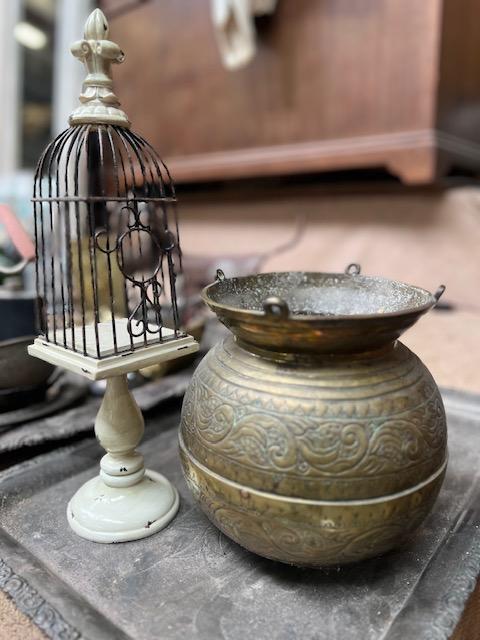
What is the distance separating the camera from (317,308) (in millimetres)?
829

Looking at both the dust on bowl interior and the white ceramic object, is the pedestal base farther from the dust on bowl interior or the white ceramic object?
the dust on bowl interior

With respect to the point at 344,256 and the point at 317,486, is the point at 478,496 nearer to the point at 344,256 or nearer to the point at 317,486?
the point at 317,486

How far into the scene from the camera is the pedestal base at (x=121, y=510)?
2.29 ft

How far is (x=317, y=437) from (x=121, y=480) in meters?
0.35

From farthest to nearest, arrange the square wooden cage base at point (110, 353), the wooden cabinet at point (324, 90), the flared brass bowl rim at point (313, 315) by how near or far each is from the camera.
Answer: the wooden cabinet at point (324, 90) → the square wooden cage base at point (110, 353) → the flared brass bowl rim at point (313, 315)

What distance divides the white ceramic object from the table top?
0.02 meters

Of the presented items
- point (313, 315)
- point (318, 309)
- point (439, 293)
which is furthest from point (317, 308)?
point (439, 293)

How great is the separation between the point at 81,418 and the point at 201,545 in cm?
45

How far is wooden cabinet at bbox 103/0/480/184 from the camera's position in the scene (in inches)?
66.3

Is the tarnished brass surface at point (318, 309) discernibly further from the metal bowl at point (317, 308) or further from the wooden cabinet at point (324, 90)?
the wooden cabinet at point (324, 90)

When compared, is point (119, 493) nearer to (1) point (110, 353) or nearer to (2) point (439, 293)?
(1) point (110, 353)

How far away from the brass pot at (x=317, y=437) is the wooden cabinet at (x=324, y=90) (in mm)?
1329

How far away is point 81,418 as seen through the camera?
1028 millimetres

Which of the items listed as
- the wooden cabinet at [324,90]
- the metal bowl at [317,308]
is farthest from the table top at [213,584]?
the wooden cabinet at [324,90]
